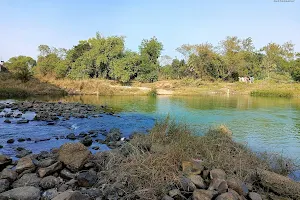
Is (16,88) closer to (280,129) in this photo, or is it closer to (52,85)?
(52,85)

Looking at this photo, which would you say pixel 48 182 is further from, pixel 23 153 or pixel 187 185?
pixel 23 153

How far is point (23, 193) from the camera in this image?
440 cm

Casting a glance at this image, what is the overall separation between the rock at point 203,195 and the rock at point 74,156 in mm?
2586

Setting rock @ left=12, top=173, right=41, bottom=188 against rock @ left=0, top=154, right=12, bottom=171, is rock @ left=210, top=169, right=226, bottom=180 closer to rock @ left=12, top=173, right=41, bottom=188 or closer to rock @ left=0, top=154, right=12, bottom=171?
rock @ left=12, top=173, right=41, bottom=188

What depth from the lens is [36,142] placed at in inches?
362

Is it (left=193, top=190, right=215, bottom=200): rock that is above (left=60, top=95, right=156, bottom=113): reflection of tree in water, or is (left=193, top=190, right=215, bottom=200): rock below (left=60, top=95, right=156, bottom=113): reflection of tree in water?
above

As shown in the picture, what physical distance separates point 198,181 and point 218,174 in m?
0.45

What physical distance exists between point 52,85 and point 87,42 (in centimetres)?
2190

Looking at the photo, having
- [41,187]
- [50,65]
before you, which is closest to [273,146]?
[41,187]

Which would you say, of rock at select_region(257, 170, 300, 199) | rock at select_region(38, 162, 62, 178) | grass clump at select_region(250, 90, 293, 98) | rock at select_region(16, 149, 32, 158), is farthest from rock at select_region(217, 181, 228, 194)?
grass clump at select_region(250, 90, 293, 98)

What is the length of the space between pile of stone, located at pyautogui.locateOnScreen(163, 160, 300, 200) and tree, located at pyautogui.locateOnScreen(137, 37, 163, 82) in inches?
1727


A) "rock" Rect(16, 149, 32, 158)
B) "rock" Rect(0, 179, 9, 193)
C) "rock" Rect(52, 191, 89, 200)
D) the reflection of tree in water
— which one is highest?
"rock" Rect(52, 191, 89, 200)

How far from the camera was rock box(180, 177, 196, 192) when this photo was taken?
448 centimetres

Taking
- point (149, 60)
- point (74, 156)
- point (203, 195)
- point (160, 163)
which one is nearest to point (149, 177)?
point (160, 163)
